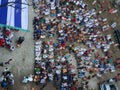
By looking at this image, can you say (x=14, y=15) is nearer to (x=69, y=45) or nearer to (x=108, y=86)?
(x=69, y=45)

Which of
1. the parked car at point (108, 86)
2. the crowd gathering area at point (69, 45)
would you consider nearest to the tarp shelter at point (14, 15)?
the crowd gathering area at point (69, 45)

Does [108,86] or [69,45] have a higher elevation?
[69,45]

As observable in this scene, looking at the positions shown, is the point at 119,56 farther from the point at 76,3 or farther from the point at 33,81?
the point at 33,81

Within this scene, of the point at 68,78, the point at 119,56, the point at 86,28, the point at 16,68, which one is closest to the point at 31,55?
the point at 16,68

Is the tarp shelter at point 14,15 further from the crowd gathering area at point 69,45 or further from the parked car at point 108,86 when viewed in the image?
the parked car at point 108,86

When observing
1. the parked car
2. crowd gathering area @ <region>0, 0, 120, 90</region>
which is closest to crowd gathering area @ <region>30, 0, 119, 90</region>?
crowd gathering area @ <region>0, 0, 120, 90</region>

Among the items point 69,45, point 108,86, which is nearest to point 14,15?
point 69,45

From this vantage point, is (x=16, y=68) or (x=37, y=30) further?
(x=37, y=30)
